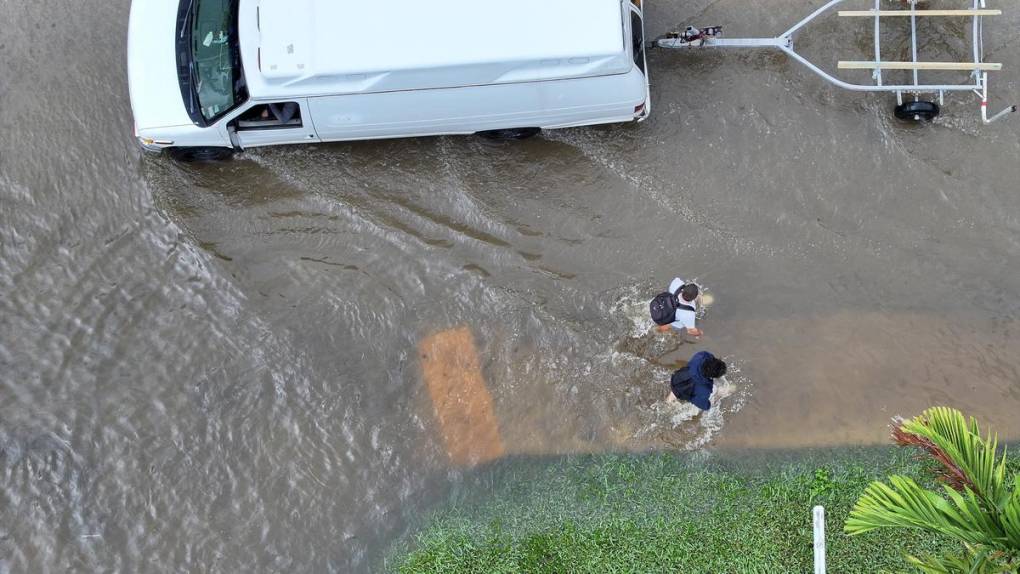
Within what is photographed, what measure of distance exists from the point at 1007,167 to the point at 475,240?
561cm

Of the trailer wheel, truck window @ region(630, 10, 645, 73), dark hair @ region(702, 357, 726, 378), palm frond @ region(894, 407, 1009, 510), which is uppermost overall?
truck window @ region(630, 10, 645, 73)

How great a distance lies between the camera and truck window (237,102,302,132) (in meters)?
7.04

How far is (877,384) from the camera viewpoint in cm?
727

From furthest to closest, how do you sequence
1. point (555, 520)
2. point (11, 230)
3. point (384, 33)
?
point (11, 230) → point (555, 520) → point (384, 33)

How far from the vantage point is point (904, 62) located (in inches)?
298

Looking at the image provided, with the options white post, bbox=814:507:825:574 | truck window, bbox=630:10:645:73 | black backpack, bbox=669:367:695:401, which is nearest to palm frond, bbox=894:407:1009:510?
white post, bbox=814:507:825:574

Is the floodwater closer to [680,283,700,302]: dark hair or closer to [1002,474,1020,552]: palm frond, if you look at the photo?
[680,283,700,302]: dark hair

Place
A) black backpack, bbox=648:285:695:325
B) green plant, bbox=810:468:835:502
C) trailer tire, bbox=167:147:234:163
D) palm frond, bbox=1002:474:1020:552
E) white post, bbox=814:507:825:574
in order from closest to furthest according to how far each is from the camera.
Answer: palm frond, bbox=1002:474:1020:552, white post, bbox=814:507:825:574, black backpack, bbox=648:285:695:325, green plant, bbox=810:468:835:502, trailer tire, bbox=167:147:234:163

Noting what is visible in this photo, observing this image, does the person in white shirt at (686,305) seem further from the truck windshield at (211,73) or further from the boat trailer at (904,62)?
the truck windshield at (211,73)

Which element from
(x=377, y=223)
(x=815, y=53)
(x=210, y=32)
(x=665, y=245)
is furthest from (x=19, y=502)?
(x=815, y=53)

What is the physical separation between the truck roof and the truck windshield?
0.54 meters

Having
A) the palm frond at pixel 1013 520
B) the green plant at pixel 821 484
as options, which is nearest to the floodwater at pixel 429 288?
the green plant at pixel 821 484

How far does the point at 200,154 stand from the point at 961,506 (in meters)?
7.32

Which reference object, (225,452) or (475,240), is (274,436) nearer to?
(225,452)
